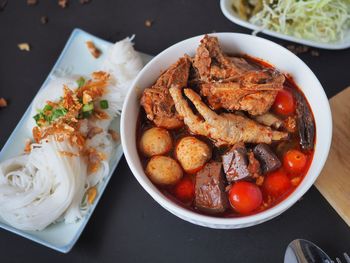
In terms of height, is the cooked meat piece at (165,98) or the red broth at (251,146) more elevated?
the cooked meat piece at (165,98)

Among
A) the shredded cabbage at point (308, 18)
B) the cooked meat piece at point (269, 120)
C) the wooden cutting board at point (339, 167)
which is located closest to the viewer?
the cooked meat piece at point (269, 120)

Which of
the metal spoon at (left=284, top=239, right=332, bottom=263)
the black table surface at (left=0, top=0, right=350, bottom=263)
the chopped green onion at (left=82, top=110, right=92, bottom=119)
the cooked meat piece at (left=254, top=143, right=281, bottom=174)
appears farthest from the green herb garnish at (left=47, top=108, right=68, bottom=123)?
the metal spoon at (left=284, top=239, right=332, bottom=263)

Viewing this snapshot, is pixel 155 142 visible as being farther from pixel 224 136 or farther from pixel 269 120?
pixel 269 120

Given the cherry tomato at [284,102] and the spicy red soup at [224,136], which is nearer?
the spicy red soup at [224,136]

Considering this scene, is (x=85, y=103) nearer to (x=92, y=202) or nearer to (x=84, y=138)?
(x=84, y=138)

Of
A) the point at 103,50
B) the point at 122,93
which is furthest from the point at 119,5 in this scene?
the point at 122,93

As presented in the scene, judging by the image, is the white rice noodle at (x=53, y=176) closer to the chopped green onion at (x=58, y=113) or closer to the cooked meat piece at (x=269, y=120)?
the chopped green onion at (x=58, y=113)

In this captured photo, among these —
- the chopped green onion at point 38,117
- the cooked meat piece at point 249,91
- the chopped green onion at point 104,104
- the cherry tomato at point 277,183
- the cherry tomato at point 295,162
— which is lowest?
the cherry tomato at point 277,183

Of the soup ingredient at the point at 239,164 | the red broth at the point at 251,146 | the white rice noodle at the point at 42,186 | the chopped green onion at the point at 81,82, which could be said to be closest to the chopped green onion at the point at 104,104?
the chopped green onion at the point at 81,82
